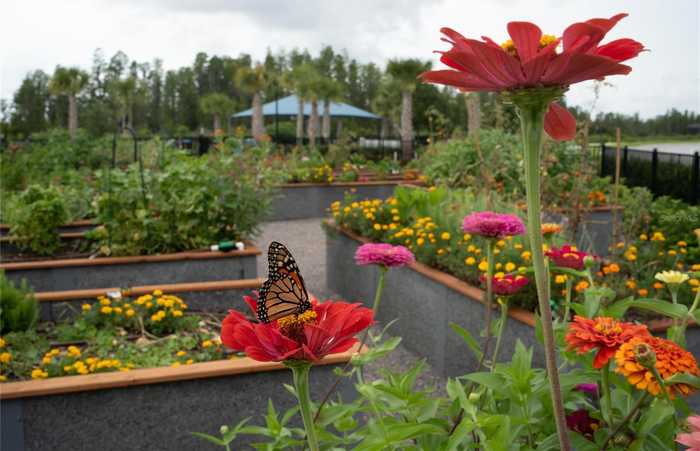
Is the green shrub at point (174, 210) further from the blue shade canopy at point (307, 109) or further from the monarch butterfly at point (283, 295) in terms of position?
the blue shade canopy at point (307, 109)

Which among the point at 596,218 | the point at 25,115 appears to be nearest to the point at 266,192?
the point at 596,218

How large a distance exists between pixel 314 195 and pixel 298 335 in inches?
415

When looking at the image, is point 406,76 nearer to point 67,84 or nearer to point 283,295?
point 67,84

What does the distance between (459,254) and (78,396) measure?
255 centimetres

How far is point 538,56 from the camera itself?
2.36 feet

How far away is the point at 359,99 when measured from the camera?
55.8 m

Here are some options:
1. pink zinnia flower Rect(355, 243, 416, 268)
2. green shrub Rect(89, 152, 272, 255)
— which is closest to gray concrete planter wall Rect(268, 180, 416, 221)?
green shrub Rect(89, 152, 272, 255)

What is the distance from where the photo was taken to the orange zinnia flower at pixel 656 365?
956 millimetres

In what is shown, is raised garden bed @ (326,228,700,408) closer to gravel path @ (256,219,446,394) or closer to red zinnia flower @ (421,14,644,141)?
gravel path @ (256,219,446,394)

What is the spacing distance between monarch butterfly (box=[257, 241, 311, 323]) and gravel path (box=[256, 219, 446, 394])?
2.19 meters

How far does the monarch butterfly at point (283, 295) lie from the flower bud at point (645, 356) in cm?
45

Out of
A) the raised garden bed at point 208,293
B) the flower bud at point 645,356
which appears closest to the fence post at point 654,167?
the raised garden bed at point 208,293

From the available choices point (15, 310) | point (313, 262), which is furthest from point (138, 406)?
point (313, 262)

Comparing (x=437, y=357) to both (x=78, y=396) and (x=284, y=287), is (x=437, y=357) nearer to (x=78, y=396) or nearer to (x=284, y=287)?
(x=78, y=396)
